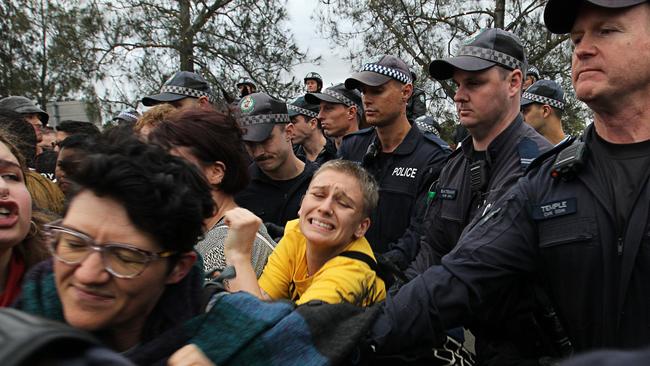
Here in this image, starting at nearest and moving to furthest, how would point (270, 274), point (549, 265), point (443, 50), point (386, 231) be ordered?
1. point (549, 265)
2. point (270, 274)
3. point (386, 231)
4. point (443, 50)

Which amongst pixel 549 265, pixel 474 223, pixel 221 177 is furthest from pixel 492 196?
pixel 221 177

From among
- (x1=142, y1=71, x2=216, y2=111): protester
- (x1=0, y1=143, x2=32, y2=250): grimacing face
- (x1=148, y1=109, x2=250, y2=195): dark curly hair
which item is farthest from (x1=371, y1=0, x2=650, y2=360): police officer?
(x1=142, y1=71, x2=216, y2=111): protester

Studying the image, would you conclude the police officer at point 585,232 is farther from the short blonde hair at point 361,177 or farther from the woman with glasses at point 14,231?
the woman with glasses at point 14,231

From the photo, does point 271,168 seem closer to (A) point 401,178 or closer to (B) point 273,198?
(B) point 273,198

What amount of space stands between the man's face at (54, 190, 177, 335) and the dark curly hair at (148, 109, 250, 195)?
994 mm

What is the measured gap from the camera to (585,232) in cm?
182

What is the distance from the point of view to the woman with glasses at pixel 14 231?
6.49 feet

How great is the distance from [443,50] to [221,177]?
1252 cm

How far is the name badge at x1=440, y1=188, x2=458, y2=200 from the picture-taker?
9.78 feet

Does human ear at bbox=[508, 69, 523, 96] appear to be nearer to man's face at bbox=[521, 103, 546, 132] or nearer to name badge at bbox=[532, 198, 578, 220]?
name badge at bbox=[532, 198, 578, 220]

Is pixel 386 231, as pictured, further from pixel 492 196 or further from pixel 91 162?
pixel 91 162

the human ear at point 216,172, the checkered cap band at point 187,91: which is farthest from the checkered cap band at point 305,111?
the human ear at point 216,172

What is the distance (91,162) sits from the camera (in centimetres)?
141

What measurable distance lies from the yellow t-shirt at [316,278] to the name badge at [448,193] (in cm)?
75
